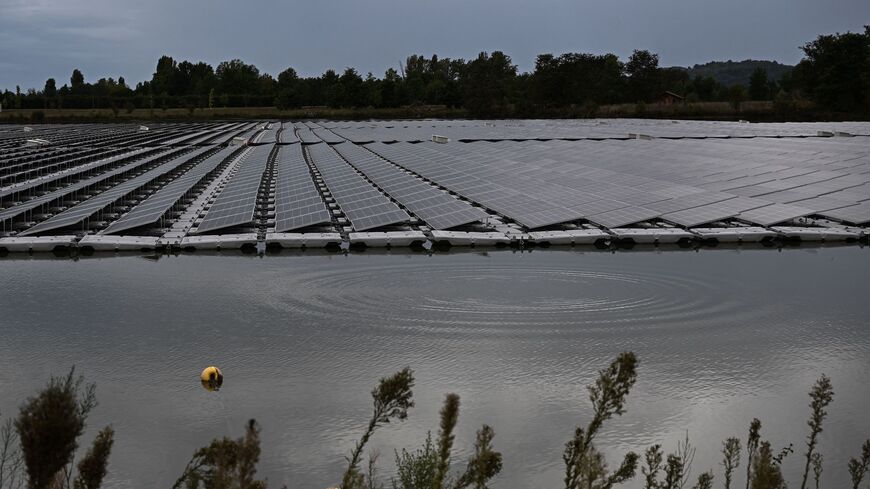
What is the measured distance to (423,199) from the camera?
96.3ft

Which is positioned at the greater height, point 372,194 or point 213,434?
point 372,194

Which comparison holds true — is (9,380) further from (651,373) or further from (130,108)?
(130,108)

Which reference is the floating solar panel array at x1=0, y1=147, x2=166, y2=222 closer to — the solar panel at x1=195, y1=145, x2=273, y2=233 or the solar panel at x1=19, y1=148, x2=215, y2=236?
the solar panel at x1=19, y1=148, x2=215, y2=236

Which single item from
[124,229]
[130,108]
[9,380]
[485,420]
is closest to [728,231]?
[485,420]

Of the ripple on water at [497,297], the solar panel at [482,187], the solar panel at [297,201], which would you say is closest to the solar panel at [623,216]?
the solar panel at [482,187]

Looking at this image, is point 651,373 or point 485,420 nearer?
point 485,420

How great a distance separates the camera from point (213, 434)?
12031 millimetres

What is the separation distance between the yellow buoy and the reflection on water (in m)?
0.20

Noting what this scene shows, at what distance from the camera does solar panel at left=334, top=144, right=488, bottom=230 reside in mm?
25750

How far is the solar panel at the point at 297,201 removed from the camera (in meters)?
25.2

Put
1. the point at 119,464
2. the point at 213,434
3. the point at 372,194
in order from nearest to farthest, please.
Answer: the point at 119,464 < the point at 213,434 < the point at 372,194

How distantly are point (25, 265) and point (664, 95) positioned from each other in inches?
4854

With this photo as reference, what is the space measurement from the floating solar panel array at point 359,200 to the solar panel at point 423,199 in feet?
2.60

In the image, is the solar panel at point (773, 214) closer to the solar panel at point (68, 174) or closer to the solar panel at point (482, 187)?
the solar panel at point (482, 187)
